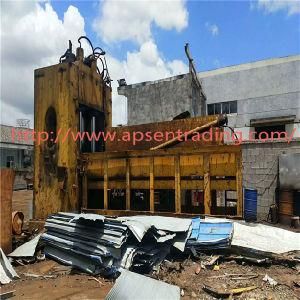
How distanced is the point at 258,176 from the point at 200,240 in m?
6.56

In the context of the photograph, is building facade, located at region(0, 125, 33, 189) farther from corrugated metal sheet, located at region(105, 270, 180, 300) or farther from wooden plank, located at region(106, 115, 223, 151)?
corrugated metal sheet, located at region(105, 270, 180, 300)

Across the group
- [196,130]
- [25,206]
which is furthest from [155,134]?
[25,206]

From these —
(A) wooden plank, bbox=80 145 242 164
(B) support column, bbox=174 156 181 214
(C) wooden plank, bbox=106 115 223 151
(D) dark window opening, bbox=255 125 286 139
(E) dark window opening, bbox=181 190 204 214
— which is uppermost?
(D) dark window opening, bbox=255 125 286 139

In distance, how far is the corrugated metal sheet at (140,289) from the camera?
12.1 feet

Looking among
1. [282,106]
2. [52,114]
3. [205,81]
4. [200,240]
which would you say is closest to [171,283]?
[200,240]

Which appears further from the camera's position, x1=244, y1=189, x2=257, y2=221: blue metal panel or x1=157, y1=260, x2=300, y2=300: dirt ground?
x1=244, y1=189, x2=257, y2=221: blue metal panel

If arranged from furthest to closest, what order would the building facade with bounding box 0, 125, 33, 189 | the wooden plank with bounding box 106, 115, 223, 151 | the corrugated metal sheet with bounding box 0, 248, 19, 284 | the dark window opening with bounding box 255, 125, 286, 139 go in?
the building facade with bounding box 0, 125, 33, 189 → the dark window opening with bounding box 255, 125, 286, 139 → the wooden plank with bounding box 106, 115, 223, 151 → the corrugated metal sheet with bounding box 0, 248, 19, 284

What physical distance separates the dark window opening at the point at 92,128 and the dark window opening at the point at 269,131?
13448 millimetres

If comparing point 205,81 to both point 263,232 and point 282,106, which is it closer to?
point 282,106

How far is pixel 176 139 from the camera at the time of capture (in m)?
6.39

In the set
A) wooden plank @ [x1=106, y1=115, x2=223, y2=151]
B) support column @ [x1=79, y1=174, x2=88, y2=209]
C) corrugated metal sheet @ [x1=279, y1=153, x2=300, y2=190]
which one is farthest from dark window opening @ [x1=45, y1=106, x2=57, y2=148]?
corrugated metal sheet @ [x1=279, y1=153, x2=300, y2=190]

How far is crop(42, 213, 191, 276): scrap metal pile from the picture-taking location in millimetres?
4707

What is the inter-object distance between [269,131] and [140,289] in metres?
17.4

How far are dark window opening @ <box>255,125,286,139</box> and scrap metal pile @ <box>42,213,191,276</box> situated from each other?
49.9ft
